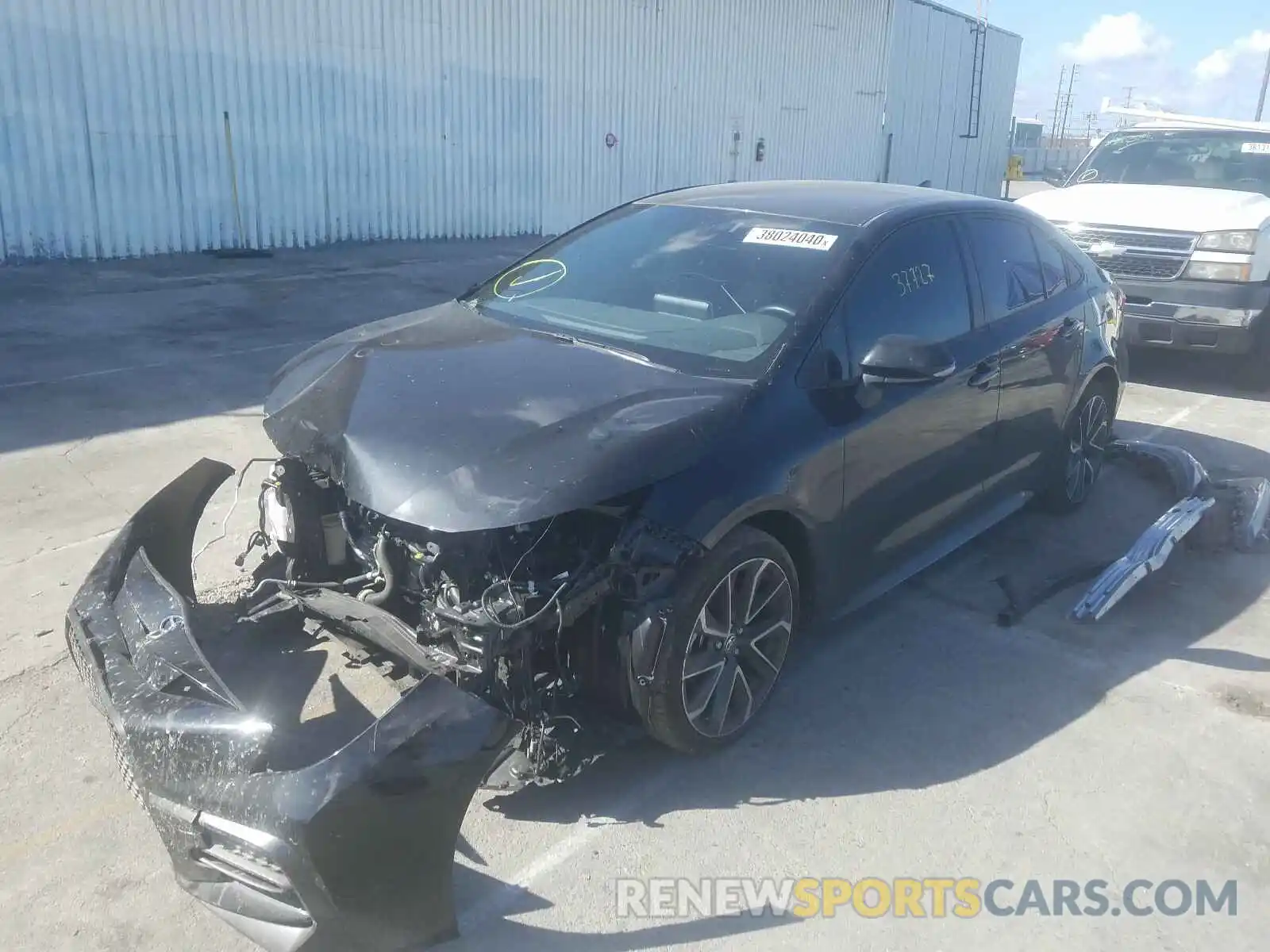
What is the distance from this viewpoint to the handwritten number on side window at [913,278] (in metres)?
4.14

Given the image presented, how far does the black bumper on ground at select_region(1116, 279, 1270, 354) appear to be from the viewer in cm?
818

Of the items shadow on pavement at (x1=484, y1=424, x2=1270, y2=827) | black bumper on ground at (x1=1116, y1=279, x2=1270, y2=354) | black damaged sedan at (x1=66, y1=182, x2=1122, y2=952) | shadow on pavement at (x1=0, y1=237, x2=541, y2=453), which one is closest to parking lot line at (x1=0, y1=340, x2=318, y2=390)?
shadow on pavement at (x1=0, y1=237, x2=541, y2=453)

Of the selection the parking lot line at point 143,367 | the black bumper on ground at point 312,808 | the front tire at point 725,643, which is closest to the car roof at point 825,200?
the front tire at point 725,643

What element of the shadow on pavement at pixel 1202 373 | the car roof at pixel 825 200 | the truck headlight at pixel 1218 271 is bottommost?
the shadow on pavement at pixel 1202 373

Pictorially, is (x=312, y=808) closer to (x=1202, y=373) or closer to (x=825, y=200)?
(x=825, y=200)

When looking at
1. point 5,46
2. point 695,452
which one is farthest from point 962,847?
point 5,46

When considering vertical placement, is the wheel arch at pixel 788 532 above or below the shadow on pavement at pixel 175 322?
above

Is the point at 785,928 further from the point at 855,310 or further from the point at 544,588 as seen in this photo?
the point at 855,310

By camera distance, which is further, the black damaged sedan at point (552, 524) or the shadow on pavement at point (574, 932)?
the shadow on pavement at point (574, 932)

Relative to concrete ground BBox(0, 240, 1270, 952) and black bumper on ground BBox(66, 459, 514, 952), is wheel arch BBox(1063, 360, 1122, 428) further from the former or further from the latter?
black bumper on ground BBox(66, 459, 514, 952)

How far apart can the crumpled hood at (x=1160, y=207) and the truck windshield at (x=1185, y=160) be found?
29 centimetres

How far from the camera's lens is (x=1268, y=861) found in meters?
3.18

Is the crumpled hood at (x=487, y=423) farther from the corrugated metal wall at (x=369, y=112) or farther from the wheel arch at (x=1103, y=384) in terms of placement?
the corrugated metal wall at (x=369, y=112)

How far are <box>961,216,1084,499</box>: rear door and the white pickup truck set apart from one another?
11.2ft
